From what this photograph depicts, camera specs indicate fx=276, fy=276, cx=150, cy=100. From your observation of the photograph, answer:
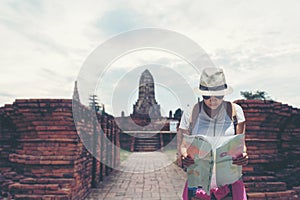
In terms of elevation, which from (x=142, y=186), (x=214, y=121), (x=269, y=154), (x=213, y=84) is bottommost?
(x=142, y=186)

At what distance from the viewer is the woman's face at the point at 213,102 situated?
2146mm

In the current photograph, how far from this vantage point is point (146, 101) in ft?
108

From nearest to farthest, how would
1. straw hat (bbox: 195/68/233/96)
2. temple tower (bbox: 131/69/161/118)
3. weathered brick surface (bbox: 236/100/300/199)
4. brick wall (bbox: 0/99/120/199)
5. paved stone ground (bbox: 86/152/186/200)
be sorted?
straw hat (bbox: 195/68/233/96) < brick wall (bbox: 0/99/120/199) < weathered brick surface (bbox: 236/100/300/199) < paved stone ground (bbox: 86/152/186/200) < temple tower (bbox: 131/69/161/118)

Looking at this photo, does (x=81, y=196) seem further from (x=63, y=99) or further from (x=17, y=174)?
(x=63, y=99)

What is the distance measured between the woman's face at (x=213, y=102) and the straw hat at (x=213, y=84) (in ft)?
0.14

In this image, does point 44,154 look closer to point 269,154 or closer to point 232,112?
point 232,112

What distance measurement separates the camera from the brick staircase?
19.2 meters

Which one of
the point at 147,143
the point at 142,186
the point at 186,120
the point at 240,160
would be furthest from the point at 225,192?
the point at 147,143

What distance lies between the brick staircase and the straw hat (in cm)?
1709

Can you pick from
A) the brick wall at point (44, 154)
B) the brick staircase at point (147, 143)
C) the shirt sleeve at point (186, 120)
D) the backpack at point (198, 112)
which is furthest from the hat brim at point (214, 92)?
the brick staircase at point (147, 143)

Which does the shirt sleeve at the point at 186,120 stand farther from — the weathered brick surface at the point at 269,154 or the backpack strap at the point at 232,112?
the weathered brick surface at the point at 269,154

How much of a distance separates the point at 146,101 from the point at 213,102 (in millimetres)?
30731

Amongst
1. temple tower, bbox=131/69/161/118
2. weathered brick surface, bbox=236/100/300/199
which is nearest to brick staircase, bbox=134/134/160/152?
temple tower, bbox=131/69/161/118

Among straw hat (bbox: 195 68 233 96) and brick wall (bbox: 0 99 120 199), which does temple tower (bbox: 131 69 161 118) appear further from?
straw hat (bbox: 195 68 233 96)
